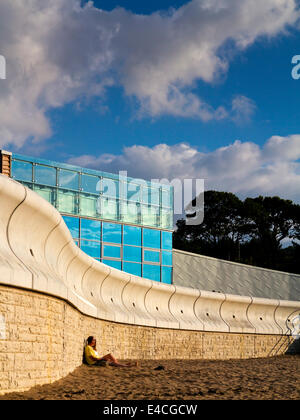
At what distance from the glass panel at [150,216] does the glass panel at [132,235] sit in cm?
64

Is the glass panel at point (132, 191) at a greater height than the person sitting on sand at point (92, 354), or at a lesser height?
greater

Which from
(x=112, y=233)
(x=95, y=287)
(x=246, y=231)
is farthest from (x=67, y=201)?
(x=246, y=231)

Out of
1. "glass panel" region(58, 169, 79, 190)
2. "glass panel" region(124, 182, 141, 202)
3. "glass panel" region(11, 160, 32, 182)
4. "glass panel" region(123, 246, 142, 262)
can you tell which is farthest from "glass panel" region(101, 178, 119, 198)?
"glass panel" region(11, 160, 32, 182)

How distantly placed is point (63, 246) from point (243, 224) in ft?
165

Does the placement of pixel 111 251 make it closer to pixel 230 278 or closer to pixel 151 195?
pixel 151 195

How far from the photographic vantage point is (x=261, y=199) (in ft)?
211

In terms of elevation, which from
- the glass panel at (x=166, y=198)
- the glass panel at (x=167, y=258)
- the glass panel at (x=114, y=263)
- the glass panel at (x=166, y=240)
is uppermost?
the glass panel at (x=166, y=198)

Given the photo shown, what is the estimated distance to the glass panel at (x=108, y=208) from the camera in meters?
30.0

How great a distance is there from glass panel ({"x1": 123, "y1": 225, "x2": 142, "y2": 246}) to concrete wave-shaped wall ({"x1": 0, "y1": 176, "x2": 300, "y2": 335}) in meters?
9.32

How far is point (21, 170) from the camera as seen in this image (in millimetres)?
27688

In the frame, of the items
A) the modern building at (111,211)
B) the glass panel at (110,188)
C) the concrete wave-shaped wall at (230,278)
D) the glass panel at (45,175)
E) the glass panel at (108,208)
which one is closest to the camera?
the glass panel at (45,175)

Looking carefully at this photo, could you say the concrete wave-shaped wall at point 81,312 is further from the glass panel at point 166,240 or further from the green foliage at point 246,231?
the green foliage at point 246,231

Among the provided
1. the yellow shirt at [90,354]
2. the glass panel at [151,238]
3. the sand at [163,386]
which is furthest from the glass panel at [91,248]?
the yellow shirt at [90,354]

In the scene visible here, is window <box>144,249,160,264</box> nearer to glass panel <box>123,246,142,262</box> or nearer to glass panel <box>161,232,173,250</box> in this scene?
glass panel <box>123,246,142,262</box>
